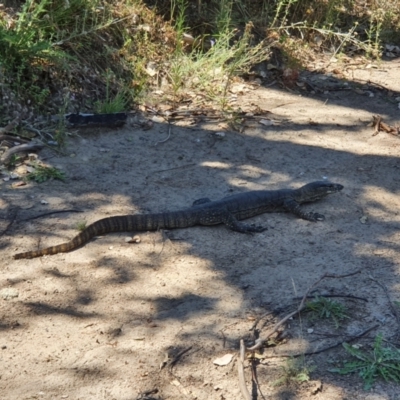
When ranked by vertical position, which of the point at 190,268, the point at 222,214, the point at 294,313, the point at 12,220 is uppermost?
the point at 294,313

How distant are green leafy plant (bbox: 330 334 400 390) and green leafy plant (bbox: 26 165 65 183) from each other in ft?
11.0

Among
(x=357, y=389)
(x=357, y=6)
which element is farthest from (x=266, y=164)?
(x=357, y=6)

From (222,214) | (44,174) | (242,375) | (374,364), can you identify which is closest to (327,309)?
(374,364)

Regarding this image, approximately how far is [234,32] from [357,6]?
2412 mm

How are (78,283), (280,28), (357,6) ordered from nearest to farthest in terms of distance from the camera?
(78,283) → (280,28) → (357,6)

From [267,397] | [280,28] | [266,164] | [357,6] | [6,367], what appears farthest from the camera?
[357,6]

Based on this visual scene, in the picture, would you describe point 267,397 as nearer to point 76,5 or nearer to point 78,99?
point 78,99

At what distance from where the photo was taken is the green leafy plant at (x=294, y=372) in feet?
13.3

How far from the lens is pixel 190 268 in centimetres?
531

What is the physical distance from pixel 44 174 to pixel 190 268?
1.99 metres

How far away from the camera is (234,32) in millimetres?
9852

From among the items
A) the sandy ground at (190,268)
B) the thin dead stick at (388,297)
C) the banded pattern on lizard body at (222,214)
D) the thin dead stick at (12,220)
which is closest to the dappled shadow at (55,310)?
the sandy ground at (190,268)

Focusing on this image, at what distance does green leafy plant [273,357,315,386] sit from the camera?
13.3 feet

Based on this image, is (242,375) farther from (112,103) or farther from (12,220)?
(112,103)
